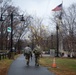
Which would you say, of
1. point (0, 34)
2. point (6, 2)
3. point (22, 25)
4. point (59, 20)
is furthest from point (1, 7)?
point (22, 25)

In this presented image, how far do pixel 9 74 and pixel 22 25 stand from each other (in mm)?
73373

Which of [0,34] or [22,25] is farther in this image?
[22,25]

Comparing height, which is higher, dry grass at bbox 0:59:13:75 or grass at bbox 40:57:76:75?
dry grass at bbox 0:59:13:75

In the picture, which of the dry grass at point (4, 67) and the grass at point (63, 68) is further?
the grass at point (63, 68)

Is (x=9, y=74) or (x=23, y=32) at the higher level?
(x=23, y=32)

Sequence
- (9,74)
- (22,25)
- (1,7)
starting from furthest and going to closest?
1. (22,25)
2. (1,7)
3. (9,74)

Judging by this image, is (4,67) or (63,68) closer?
(63,68)

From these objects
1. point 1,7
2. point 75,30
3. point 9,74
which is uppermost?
point 1,7

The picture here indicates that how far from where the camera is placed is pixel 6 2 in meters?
71.5

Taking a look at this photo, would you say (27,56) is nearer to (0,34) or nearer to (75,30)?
(75,30)

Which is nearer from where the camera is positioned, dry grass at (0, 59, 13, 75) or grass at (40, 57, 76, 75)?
dry grass at (0, 59, 13, 75)

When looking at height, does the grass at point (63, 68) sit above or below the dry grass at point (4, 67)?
below

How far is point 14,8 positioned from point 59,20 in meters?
11.9

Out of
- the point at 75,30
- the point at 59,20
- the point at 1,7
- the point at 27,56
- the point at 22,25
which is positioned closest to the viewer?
the point at 27,56
